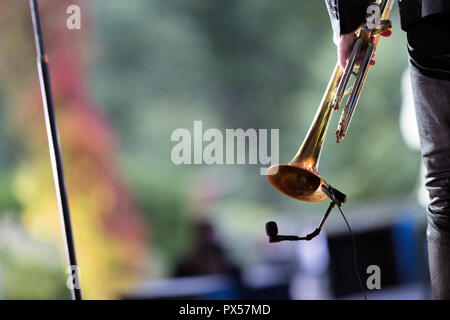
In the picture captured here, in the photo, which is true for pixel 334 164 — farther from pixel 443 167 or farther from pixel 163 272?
pixel 443 167

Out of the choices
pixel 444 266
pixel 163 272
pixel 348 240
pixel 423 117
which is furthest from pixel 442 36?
pixel 163 272

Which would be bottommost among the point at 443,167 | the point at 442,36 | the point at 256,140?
the point at 256,140

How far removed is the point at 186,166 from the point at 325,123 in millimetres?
3013

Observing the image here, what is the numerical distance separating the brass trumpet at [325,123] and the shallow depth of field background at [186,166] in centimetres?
136

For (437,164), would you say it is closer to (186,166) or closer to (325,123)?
(325,123)

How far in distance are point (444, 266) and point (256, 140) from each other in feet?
11.2

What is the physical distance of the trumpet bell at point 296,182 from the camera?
1.30 metres

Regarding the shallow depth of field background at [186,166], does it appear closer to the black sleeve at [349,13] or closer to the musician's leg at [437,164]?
the musician's leg at [437,164]

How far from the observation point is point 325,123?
1.36m

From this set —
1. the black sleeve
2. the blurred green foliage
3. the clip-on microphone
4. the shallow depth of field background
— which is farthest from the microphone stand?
the blurred green foliage

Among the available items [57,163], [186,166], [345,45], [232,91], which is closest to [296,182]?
[345,45]

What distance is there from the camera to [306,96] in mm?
5031

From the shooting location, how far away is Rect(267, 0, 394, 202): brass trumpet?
1.27 metres
